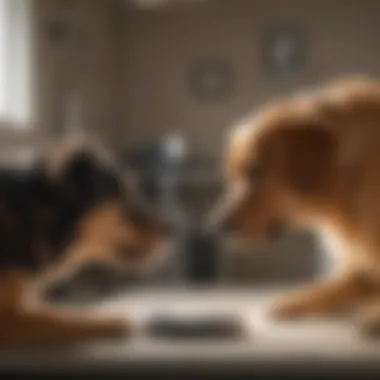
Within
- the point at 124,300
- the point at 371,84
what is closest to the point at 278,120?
the point at 371,84

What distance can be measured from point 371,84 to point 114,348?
0.99ft

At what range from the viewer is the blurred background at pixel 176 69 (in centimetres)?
60

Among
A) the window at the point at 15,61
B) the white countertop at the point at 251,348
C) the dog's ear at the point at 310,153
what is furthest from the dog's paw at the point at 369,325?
the window at the point at 15,61

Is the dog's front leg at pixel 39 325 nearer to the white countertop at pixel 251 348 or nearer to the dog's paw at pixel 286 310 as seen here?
the white countertop at pixel 251 348

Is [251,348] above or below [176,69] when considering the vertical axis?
below

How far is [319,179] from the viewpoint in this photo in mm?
571

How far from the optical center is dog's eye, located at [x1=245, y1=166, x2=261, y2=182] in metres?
0.58

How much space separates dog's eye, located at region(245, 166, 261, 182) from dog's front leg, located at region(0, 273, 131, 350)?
0.15 meters

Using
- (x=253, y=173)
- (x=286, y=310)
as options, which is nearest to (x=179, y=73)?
(x=253, y=173)

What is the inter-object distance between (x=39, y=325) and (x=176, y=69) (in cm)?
25

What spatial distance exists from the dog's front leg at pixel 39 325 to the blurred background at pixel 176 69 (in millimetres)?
121

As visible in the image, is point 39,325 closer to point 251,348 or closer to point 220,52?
point 251,348

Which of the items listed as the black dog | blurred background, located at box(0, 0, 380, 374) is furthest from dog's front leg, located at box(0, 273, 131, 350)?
blurred background, located at box(0, 0, 380, 374)

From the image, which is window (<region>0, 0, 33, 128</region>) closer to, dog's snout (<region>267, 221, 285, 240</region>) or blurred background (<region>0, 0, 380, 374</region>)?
blurred background (<region>0, 0, 380, 374</region>)
